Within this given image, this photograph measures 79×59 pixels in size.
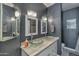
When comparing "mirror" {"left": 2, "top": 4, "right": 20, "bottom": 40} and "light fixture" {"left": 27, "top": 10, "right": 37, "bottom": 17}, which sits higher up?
"light fixture" {"left": 27, "top": 10, "right": 37, "bottom": 17}

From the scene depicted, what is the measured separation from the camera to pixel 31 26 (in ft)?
4.70

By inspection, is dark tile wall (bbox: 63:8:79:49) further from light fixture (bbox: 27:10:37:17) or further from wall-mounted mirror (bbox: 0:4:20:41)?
wall-mounted mirror (bbox: 0:4:20:41)

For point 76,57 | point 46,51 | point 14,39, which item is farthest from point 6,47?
point 76,57

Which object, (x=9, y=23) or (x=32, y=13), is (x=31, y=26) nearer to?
(x=32, y=13)

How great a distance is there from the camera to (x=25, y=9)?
1.39 metres

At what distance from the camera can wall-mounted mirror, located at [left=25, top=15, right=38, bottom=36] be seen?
1396 mm

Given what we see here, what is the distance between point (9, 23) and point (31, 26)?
303mm

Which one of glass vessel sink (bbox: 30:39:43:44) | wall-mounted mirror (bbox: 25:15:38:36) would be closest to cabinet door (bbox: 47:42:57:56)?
glass vessel sink (bbox: 30:39:43:44)

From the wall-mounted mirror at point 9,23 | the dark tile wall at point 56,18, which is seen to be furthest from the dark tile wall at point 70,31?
the wall-mounted mirror at point 9,23

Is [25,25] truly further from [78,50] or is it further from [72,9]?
[78,50]

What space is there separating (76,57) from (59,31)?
42cm

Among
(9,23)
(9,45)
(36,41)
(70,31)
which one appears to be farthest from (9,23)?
(70,31)

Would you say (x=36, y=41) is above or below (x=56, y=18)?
below

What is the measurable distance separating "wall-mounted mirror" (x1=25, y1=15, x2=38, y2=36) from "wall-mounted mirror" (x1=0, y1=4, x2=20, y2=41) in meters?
0.12
